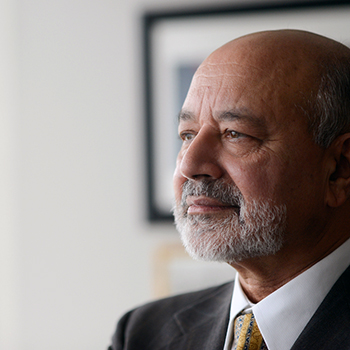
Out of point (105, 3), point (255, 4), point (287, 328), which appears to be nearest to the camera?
point (287, 328)

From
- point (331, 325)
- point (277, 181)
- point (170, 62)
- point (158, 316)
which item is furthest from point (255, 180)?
point (170, 62)

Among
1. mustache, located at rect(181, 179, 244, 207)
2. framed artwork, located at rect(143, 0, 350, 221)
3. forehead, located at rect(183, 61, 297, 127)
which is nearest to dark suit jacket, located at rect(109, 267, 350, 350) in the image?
mustache, located at rect(181, 179, 244, 207)

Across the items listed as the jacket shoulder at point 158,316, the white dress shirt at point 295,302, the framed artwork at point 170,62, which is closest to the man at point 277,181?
the white dress shirt at point 295,302

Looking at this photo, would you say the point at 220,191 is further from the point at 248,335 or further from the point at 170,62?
the point at 170,62

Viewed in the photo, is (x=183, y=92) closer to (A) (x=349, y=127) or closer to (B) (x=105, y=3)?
(B) (x=105, y=3)

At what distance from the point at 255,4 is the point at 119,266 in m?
1.39

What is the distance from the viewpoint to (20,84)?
91.0 inches

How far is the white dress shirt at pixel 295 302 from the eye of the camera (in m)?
0.97

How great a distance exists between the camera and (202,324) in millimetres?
1189

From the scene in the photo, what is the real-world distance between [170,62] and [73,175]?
0.73 metres

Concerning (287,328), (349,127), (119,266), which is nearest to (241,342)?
(287,328)

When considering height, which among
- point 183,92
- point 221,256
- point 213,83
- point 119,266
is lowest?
point 119,266

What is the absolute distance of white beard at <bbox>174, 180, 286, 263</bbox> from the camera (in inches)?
39.3

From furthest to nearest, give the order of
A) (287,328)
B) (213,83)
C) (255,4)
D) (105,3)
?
(105,3), (255,4), (213,83), (287,328)
